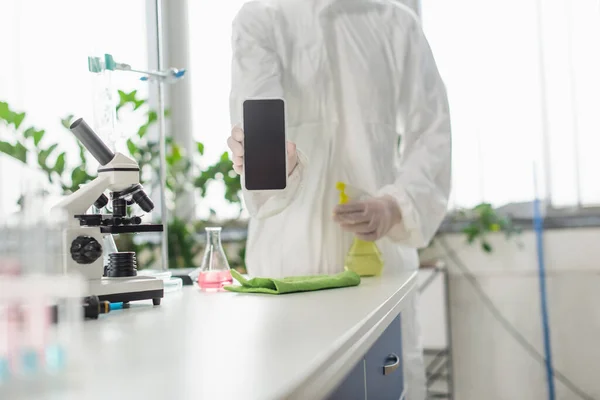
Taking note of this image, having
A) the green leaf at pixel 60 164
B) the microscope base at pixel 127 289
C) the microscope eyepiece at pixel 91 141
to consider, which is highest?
the green leaf at pixel 60 164

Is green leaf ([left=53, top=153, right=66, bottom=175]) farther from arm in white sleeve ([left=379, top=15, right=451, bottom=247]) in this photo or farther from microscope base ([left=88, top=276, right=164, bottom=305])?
microscope base ([left=88, top=276, right=164, bottom=305])

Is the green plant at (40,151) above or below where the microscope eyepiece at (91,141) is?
above

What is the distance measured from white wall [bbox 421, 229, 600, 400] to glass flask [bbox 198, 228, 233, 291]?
58.6 inches

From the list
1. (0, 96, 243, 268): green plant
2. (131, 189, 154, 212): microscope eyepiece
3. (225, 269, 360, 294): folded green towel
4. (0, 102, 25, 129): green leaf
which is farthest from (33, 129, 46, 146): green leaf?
(131, 189, 154, 212): microscope eyepiece

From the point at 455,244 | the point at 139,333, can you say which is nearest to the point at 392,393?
the point at 139,333

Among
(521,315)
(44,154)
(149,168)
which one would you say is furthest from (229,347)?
(149,168)

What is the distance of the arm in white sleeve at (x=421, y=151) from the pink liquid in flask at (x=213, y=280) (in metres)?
0.40

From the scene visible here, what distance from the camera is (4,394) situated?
0.40 metres

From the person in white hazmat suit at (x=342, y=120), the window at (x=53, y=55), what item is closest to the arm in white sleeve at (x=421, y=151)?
the person in white hazmat suit at (x=342, y=120)

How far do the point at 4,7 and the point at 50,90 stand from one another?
37cm

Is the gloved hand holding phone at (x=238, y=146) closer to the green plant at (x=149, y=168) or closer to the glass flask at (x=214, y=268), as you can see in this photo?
the glass flask at (x=214, y=268)

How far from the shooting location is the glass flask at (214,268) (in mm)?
1300

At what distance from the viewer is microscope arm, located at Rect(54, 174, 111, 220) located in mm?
957

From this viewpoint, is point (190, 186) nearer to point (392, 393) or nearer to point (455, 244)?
point (455, 244)
